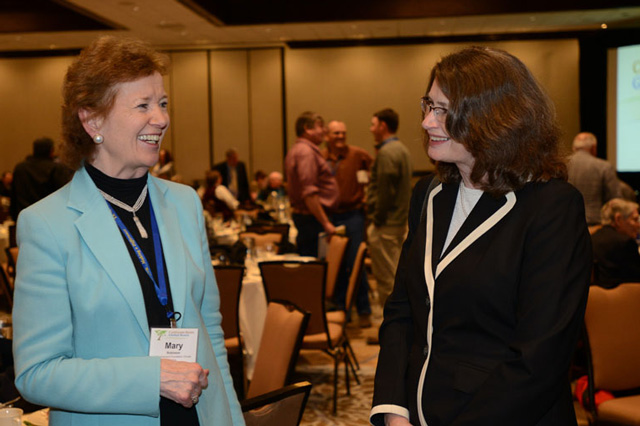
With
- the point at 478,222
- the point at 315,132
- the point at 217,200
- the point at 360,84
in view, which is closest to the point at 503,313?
the point at 478,222

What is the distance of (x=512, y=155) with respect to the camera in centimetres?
160

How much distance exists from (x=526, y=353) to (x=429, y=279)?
275 mm

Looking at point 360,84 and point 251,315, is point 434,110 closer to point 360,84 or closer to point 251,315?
point 251,315

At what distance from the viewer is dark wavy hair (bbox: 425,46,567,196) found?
5.21ft

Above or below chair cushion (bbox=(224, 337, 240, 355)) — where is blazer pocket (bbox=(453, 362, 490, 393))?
above

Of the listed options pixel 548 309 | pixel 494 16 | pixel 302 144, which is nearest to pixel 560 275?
pixel 548 309

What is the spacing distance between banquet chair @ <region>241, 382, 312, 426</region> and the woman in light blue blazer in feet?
0.81

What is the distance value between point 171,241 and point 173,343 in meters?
0.26

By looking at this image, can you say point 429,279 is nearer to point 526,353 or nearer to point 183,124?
point 526,353

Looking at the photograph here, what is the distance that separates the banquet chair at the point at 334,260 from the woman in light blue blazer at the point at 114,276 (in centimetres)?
364

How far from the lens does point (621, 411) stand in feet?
10.8

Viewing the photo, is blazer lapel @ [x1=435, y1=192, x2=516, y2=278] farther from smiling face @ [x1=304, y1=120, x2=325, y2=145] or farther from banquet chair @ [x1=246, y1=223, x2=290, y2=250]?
smiling face @ [x1=304, y1=120, x2=325, y2=145]

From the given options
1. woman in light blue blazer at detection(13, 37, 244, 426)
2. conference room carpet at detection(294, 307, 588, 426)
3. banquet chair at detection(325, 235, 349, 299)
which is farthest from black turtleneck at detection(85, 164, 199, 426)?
banquet chair at detection(325, 235, 349, 299)

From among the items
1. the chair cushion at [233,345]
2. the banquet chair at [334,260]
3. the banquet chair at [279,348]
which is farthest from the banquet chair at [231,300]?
the banquet chair at [279,348]
